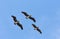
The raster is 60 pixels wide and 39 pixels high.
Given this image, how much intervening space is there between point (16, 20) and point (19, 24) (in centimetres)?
212

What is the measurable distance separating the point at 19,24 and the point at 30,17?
5657 millimetres

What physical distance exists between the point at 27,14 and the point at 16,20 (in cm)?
609

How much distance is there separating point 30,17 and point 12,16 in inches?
299

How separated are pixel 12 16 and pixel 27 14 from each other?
262 inches

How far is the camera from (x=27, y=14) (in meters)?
198

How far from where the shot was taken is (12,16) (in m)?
196

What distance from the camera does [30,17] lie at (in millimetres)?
196500

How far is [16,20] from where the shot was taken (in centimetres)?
19462

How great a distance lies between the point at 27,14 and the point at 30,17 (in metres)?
2.19

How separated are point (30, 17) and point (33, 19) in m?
2.42

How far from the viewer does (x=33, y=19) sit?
7810 inches
